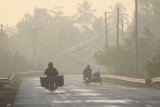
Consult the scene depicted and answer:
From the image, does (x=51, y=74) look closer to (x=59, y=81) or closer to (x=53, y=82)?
(x=53, y=82)

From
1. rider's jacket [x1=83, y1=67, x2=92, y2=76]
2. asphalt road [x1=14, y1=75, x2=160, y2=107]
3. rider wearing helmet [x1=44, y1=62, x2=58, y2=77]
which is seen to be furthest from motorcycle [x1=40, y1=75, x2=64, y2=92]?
rider's jacket [x1=83, y1=67, x2=92, y2=76]

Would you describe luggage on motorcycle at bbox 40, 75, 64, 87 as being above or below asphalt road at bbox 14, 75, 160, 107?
above

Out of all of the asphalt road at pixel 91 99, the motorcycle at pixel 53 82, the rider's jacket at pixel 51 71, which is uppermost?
the rider's jacket at pixel 51 71

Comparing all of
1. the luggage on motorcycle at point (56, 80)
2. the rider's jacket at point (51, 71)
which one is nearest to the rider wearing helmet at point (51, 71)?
the rider's jacket at point (51, 71)

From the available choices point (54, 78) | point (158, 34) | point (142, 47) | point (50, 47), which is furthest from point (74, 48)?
point (54, 78)

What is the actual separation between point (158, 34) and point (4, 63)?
129ft

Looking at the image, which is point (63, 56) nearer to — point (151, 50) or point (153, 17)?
point (153, 17)

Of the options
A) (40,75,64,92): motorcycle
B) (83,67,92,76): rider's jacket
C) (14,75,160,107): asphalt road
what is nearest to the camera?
(14,75,160,107): asphalt road

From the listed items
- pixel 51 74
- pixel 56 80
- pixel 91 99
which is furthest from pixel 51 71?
pixel 91 99

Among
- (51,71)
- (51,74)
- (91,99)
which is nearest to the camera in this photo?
(91,99)

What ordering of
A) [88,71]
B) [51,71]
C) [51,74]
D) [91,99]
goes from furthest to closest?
[88,71], [51,74], [51,71], [91,99]

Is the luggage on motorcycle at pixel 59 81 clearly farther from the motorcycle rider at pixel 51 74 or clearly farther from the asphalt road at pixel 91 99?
the asphalt road at pixel 91 99

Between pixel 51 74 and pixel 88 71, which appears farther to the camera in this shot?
pixel 88 71

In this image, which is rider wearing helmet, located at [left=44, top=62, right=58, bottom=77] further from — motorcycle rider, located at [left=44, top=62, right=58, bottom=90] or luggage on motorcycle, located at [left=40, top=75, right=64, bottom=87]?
luggage on motorcycle, located at [left=40, top=75, right=64, bottom=87]
